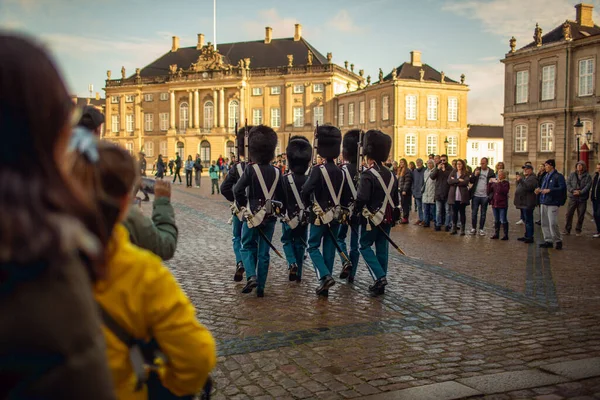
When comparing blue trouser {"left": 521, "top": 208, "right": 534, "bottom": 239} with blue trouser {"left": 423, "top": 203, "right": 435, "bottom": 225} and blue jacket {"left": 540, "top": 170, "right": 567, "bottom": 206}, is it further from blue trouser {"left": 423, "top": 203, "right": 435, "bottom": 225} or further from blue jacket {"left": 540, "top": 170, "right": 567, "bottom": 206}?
blue trouser {"left": 423, "top": 203, "right": 435, "bottom": 225}

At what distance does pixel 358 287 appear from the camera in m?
8.14

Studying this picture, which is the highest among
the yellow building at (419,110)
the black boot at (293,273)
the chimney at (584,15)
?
the chimney at (584,15)

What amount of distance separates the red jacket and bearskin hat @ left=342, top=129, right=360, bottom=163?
585 centimetres

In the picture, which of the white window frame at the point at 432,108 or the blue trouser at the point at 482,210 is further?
the white window frame at the point at 432,108

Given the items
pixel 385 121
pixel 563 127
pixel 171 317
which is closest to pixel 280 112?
pixel 385 121

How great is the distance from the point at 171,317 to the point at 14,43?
95 centimetres

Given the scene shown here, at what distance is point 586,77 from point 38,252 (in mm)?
37978

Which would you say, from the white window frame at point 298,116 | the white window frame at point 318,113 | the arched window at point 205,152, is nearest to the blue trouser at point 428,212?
the white window frame at point 318,113

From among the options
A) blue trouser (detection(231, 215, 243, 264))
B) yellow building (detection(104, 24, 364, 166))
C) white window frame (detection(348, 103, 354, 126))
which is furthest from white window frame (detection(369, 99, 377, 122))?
blue trouser (detection(231, 215, 243, 264))

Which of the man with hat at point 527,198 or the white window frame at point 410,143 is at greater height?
the white window frame at point 410,143

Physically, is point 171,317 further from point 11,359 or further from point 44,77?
point 44,77

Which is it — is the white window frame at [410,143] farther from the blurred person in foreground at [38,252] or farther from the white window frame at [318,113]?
the blurred person in foreground at [38,252]

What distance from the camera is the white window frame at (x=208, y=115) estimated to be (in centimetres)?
7194

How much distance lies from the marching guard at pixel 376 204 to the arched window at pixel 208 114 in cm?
6569
